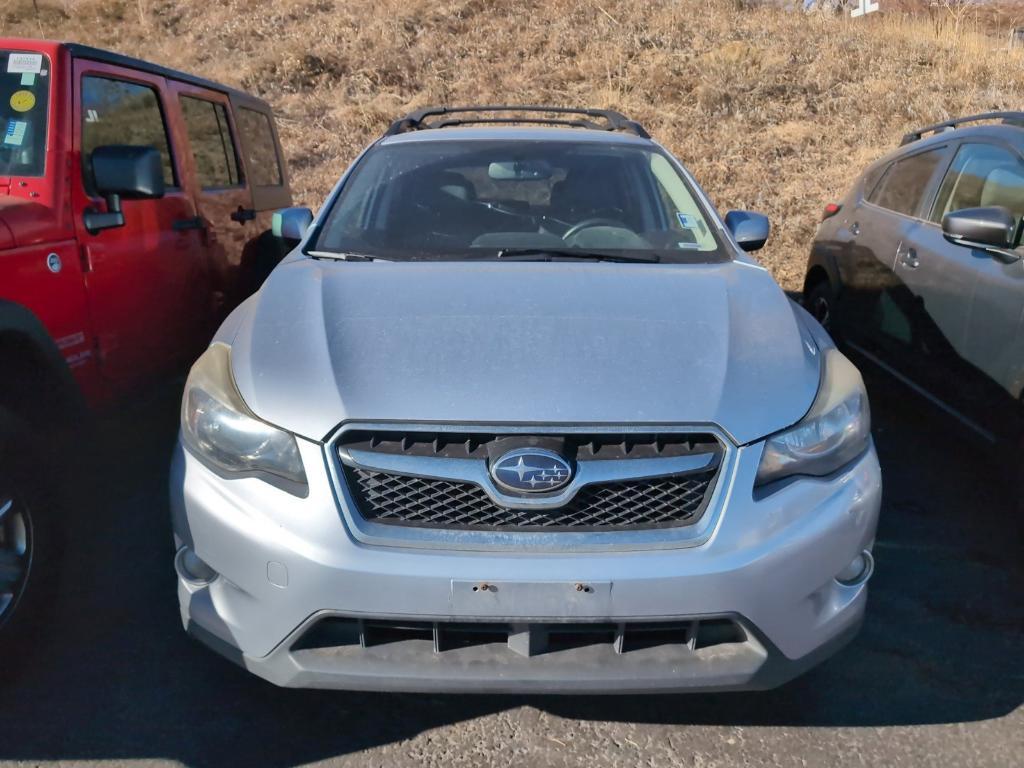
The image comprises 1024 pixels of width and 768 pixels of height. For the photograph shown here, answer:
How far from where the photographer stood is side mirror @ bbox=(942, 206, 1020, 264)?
365cm

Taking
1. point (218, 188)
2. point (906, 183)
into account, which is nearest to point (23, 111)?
point (218, 188)

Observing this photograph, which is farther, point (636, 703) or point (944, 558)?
point (944, 558)

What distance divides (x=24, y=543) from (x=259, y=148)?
375cm

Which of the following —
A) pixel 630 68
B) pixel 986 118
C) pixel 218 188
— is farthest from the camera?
pixel 630 68

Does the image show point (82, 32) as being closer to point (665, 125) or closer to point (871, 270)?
point (665, 125)

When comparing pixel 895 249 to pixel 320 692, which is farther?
pixel 895 249

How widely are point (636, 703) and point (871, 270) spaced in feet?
10.6

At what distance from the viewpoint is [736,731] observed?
260cm

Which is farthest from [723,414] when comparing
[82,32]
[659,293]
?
[82,32]

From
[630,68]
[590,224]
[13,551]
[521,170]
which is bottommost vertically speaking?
[630,68]

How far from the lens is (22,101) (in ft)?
11.2

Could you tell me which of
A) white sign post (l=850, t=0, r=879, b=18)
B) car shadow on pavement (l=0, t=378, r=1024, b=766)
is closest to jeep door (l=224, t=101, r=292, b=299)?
car shadow on pavement (l=0, t=378, r=1024, b=766)

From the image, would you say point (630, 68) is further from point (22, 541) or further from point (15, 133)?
point (22, 541)

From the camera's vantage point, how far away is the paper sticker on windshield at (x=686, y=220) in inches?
142
